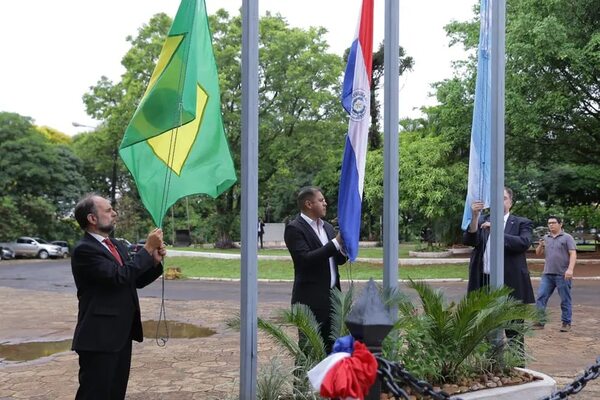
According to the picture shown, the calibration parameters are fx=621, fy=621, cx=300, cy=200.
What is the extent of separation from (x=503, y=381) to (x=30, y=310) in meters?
11.4

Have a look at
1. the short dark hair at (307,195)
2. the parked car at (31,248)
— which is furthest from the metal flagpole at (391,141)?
the parked car at (31,248)

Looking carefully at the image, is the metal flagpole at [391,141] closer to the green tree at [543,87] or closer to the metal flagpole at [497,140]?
the metal flagpole at [497,140]

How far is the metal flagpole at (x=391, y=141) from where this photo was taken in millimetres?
5680

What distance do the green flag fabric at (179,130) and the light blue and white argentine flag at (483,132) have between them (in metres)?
2.89

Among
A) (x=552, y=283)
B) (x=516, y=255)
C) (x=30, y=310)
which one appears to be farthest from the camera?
(x=30, y=310)

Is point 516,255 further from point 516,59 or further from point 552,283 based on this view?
point 516,59

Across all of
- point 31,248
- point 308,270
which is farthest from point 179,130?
point 31,248

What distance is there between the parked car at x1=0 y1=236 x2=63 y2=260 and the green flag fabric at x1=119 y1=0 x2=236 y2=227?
38884 mm

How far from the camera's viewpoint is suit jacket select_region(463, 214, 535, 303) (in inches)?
262

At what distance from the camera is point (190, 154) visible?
488 cm

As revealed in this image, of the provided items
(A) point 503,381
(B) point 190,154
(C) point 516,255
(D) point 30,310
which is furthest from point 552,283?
(D) point 30,310

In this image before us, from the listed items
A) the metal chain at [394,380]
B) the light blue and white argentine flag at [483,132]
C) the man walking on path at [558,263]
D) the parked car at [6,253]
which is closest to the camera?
the metal chain at [394,380]

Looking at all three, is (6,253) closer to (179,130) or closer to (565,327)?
(565,327)

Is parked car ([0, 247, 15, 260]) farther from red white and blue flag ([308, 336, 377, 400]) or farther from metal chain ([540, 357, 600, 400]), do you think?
metal chain ([540, 357, 600, 400])
